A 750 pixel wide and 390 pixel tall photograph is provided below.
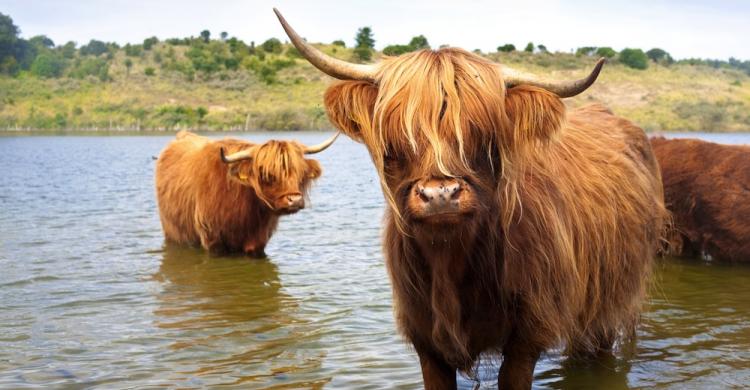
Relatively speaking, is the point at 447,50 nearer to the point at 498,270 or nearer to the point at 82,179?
the point at 498,270

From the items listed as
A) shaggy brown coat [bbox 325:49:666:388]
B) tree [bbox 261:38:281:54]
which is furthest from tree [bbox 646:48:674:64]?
shaggy brown coat [bbox 325:49:666:388]

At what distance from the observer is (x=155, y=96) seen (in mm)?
68625

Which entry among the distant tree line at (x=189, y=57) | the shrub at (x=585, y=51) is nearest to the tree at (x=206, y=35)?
the distant tree line at (x=189, y=57)

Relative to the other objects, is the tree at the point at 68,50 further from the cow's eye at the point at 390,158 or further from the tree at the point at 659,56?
the cow's eye at the point at 390,158

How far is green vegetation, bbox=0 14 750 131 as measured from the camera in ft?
190

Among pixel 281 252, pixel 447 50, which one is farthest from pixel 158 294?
pixel 447 50

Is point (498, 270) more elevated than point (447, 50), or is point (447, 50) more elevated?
point (447, 50)

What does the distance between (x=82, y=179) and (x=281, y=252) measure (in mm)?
12044

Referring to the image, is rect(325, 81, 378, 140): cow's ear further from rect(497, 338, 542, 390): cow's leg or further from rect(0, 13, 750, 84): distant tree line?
rect(0, 13, 750, 84): distant tree line

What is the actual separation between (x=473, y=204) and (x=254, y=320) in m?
3.52

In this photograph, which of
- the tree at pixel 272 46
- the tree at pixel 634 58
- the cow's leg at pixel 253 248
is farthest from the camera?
the tree at pixel 272 46

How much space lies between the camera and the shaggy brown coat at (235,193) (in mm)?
8078

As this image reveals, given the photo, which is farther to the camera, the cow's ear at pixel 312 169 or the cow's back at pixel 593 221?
the cow's ear at pixel 312 169

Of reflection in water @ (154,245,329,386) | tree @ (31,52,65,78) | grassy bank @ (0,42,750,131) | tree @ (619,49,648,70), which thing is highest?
tree @ (619,49,648,70)
